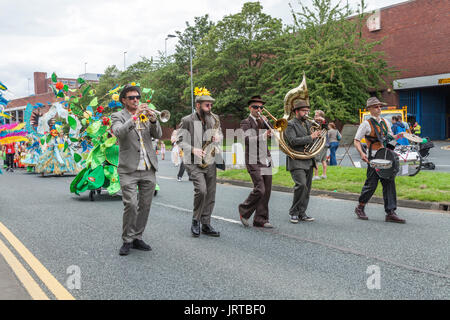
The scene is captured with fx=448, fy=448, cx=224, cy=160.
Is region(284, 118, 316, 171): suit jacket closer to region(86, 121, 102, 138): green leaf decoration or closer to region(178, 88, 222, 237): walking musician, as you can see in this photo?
region(178, 88, 222, 237): walking musician

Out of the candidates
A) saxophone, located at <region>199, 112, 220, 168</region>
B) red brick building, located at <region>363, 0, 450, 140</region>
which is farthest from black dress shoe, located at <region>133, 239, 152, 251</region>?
red brick building, located at <region>363, 0, 450, 140</region>

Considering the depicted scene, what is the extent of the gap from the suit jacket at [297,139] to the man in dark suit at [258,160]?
51 centimetres

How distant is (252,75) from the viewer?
40406 mm

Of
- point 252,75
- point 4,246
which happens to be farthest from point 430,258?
point 252,75

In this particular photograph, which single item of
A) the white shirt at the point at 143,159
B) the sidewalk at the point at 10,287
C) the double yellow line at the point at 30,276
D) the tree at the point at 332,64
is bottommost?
the sidewalk at the point at 10,287

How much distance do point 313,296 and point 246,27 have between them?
3890 centimetres

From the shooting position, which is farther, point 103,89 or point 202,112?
point 103,89

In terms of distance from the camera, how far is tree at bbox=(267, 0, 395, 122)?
31156 millimetres

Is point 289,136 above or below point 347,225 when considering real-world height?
above

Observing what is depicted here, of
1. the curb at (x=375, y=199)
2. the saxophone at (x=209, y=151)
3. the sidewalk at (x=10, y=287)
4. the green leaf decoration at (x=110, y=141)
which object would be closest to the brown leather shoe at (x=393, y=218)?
the curb at (x=375, y=199)

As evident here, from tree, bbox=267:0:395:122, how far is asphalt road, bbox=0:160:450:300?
23302 mm

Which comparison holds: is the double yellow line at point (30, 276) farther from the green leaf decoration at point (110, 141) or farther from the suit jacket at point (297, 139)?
the suit jacket at point (297, 139)

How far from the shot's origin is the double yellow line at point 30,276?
4.15m
